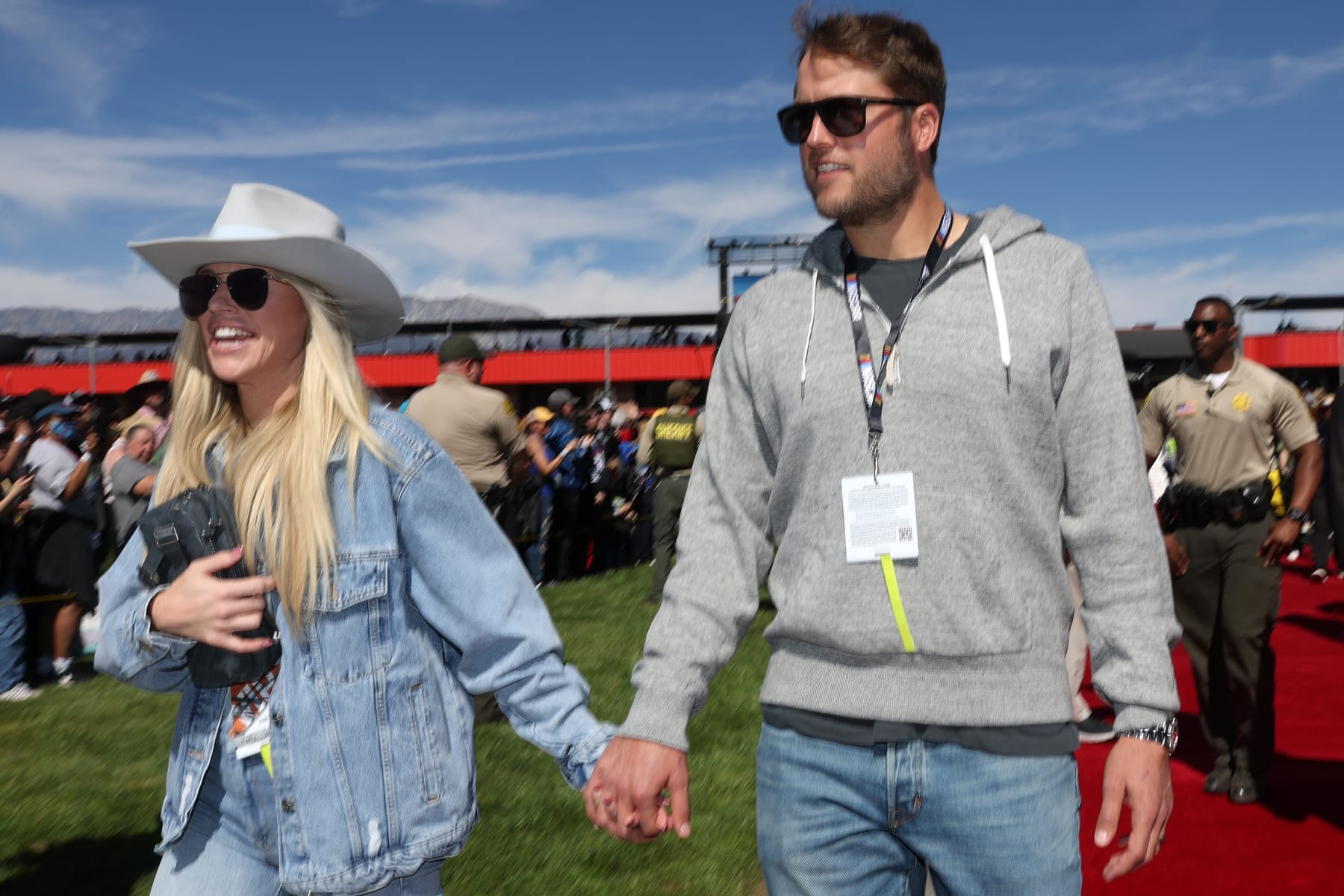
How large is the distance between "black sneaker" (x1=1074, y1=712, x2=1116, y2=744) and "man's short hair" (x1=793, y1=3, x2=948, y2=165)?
199 inches

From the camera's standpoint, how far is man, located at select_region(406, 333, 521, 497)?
25.1 ft

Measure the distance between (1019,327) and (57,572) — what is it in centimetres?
830

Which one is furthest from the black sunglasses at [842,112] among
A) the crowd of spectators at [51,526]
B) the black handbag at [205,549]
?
the crowd of spectators at [51,526]

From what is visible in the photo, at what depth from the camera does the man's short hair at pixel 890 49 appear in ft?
7.61

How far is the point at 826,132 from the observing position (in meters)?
2.32

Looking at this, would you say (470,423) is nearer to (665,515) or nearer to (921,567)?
(665,515)

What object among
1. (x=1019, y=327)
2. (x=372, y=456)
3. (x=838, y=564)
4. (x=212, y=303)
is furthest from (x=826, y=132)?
(x=212, y=303)

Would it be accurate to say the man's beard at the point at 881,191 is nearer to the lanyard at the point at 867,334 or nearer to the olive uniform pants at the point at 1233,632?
the lanyard at the point at 867,334

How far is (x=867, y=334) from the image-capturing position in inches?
88.4

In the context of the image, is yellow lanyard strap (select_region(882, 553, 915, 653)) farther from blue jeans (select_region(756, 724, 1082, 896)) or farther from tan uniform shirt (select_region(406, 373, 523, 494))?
tan uniform shirt (select_region(406, 373, 523, 494))

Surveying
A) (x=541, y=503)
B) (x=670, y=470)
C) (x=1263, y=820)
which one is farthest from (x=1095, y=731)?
(x=541, y=503)

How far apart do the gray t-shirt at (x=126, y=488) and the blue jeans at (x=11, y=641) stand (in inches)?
33.6

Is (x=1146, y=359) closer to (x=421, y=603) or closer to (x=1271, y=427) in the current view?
(x=1271, y=427)

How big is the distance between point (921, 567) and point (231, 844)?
1.43 meters
